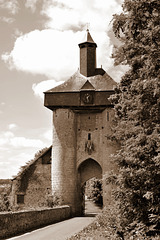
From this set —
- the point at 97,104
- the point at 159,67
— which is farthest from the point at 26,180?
the point at 159,67

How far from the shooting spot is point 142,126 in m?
12.5

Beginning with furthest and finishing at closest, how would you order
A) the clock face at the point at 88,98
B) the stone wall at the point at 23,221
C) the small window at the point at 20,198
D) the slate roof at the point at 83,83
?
the small window at the point at 20,198
the slate roof at the point at 83,83
the clock face at the point at 88,98
the stone wall at the point at 23,221

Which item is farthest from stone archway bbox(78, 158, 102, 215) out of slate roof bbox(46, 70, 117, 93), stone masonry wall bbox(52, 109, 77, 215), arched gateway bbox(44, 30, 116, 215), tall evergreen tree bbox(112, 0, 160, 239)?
tall evergreen tree bbox(112, 0, 160, 239)

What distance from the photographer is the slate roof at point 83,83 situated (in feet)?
108

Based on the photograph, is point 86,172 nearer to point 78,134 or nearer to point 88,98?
point 78,134

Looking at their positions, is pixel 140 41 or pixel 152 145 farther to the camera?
pixel 140 41

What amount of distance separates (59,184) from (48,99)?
7.78 m

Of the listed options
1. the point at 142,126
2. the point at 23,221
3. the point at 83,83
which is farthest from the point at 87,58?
the point at 142,126

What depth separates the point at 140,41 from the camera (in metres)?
13.1

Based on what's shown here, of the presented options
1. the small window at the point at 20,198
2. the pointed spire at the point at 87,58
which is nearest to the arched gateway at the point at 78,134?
the pointed spire at the point at 87,58

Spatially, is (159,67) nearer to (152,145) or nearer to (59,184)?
Result: (152,145)

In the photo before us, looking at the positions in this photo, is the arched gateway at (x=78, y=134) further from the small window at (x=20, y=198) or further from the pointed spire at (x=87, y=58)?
the small window at (x=20, y=198)

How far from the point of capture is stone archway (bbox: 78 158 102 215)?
32844 millimetres

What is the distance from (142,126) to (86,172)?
21266mm
